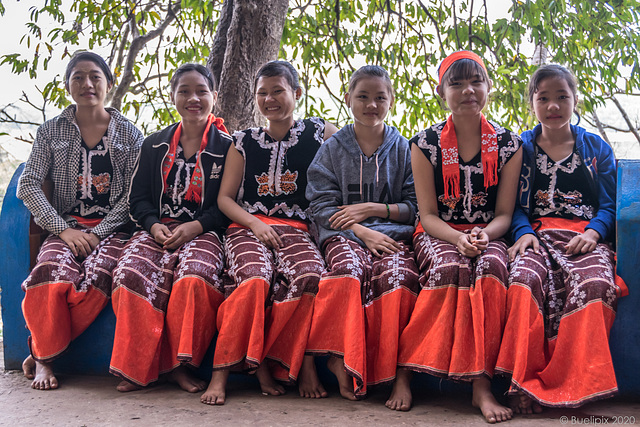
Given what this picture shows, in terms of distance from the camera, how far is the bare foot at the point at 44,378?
8.41ft

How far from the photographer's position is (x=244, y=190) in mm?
3018

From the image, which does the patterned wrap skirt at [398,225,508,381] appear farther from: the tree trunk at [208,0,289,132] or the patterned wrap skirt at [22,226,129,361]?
the tree trunk at [208,0,289,132]

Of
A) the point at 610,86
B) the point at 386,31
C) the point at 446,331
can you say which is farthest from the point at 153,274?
the point at 610,86

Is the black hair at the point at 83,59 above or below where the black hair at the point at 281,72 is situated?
above

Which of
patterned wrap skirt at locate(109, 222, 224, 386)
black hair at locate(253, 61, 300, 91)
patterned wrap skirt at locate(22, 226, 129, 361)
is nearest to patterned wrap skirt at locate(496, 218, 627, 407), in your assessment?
patterned wrap skirt at locate(109, 222, 224, 386)

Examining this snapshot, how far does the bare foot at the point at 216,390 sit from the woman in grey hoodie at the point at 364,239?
1.29 ft

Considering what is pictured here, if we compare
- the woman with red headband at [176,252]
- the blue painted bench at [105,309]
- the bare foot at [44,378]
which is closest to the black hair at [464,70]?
the blue painted bench at [105,309]

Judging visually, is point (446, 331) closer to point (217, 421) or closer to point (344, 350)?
point (344, 350)

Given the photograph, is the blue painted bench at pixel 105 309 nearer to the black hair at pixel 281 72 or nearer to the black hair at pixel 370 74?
the black hair at pixel 370 74

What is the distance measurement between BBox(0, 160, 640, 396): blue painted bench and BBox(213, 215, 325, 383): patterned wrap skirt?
24 centimetres

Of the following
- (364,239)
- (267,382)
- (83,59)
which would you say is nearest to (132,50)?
(83,59)

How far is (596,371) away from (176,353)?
1727 mm

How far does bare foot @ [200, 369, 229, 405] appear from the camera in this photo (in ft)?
7.61

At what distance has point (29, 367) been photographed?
2746 millimetres
